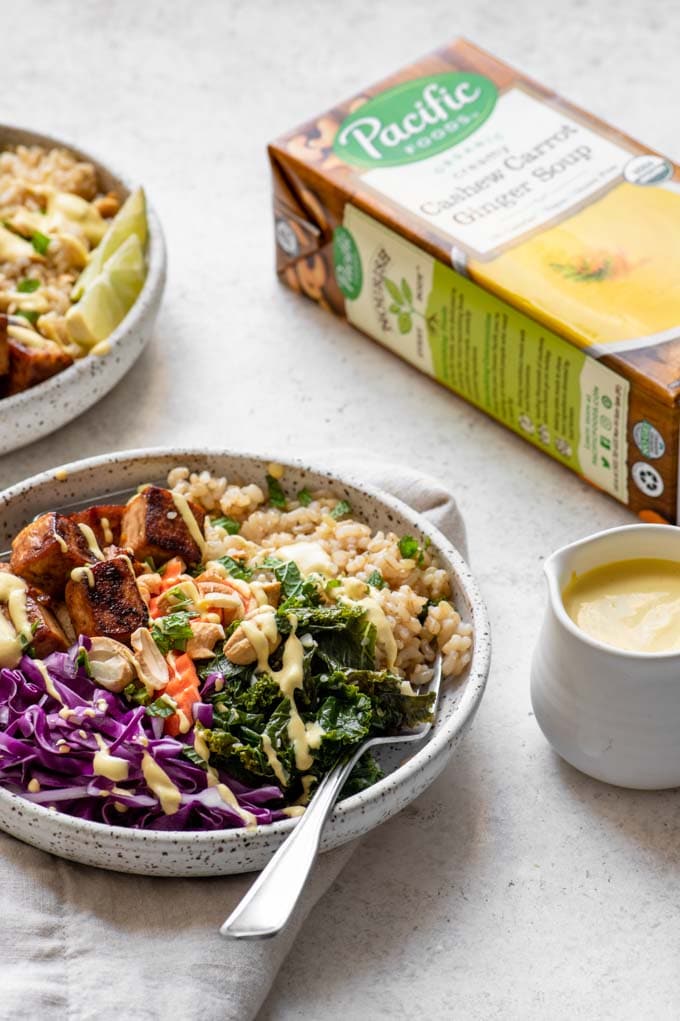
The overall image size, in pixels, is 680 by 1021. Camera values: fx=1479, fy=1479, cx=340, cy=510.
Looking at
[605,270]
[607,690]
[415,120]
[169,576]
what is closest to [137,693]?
[169,576]

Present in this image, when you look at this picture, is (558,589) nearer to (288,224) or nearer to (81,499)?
(81,499)

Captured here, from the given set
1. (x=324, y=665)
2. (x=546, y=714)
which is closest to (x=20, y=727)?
(x=324, y=665)

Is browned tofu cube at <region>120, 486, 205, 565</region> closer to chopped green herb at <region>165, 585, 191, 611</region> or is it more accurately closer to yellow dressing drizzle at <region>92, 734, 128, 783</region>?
chopped green herb at <region>165, 585, 191, 611</region>

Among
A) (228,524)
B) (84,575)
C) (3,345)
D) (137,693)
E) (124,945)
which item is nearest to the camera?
(124,945)

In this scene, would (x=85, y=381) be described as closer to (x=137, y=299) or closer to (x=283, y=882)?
(x=137, y=299)

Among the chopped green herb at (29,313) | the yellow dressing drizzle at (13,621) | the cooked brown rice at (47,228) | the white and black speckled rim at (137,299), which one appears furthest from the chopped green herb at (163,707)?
the chopped green herb at (29,313)

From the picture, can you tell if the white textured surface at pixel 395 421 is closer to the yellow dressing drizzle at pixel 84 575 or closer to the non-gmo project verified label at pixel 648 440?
the non-gmo project verified label at pixel 648 440
